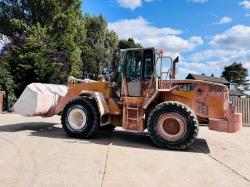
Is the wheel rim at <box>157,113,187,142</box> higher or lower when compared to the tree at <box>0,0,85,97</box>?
lower

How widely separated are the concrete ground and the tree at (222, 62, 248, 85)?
79.3 metres

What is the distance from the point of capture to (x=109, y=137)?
1216cm

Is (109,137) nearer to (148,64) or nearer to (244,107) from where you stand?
(148,64)

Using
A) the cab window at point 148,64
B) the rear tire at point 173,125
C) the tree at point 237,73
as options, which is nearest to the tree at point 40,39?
the cab window at point 148,64

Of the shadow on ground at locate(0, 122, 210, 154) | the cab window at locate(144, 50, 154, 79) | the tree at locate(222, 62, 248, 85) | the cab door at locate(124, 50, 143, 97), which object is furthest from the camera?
the tree at locate(222, 62, 248, 85)

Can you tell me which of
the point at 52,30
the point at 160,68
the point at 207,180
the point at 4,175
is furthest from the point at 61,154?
the point at 52,30

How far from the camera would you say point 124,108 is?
1130 centimetres

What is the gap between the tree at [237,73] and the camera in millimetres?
88000

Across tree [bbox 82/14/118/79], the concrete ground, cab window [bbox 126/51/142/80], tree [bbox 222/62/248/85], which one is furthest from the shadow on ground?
tree [bbox 222/62/248/85]

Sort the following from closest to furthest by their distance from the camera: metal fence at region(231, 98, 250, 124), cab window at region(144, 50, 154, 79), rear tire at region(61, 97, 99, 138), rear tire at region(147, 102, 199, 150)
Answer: rear tire at region(147, 102, 199, 150) → cab window at region(144, 50, 154, 79) → rear tire at region(61, 97, 99, 138) → metal fence at region(231, 98, 250, 124)

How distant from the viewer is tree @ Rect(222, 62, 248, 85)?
88.0m

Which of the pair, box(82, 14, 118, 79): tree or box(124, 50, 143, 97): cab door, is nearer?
box(124, 50, 143, 97): cab door

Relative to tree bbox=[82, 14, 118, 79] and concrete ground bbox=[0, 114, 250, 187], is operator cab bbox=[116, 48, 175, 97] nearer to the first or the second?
concrete ground bbox=[0, 114, 250, 187]

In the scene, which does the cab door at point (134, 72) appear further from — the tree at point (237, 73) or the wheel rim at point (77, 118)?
the tree at point (237, 73)
